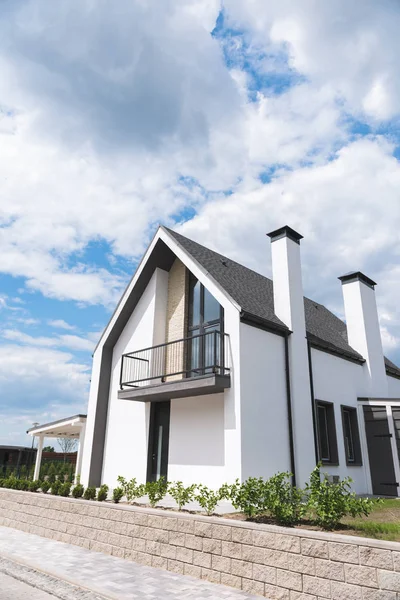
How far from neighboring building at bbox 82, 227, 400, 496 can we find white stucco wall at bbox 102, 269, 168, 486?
0.04 m

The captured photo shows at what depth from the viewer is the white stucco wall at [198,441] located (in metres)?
11.0

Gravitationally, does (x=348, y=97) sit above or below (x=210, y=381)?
above

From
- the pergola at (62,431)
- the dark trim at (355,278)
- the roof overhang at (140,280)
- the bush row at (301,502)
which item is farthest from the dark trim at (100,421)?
the dark trim at (355,278)

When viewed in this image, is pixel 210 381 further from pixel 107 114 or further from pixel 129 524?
pixel 107 114

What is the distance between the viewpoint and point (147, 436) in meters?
12.9

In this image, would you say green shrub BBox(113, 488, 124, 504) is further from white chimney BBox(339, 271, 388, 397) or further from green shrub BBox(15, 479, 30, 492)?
white chimney BBox(339, 271, 388, 397)

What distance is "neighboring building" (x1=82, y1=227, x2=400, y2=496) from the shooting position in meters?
10.7

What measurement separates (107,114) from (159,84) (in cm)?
140

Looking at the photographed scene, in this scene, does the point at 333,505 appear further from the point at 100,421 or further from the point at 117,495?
the point at 100,421

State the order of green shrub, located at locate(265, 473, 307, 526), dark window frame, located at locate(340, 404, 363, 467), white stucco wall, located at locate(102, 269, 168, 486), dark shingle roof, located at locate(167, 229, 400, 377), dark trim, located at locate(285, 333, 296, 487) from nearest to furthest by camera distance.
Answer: green shrub, located at locate(265, 473, 307, 526) < dark trim, located at locate(285, 333, 296, 487) < dark shingle roof, located at locate(167, 229, 400, 377) < white stucco wall, located at locate(102, 269, 168, 486) < dark window frame, located at locate(340, 404, 363, 467)

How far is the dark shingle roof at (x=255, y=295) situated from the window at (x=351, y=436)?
1976 mm

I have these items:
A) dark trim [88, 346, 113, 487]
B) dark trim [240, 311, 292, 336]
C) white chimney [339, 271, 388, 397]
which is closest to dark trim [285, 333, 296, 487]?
dark trim [240, 311, 292, 336]

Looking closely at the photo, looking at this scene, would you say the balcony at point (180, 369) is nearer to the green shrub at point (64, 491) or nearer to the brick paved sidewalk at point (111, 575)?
the green shrub at point (64, 491)

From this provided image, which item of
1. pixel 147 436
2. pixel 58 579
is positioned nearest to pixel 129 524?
pixel 58 579
